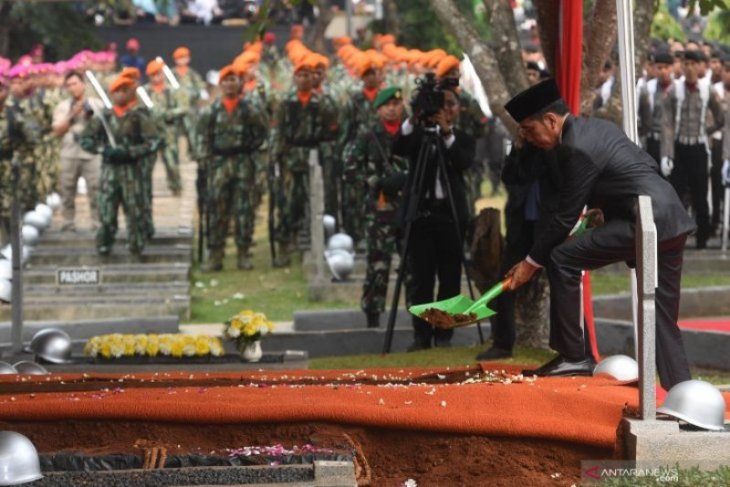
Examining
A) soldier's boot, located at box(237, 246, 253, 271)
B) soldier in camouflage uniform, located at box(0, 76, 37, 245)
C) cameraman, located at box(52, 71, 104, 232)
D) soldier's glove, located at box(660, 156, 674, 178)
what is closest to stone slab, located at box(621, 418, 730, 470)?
soldier's glove, located at box(660, 156, 674, 178)

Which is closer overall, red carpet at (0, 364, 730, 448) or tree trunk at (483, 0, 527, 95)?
red carpet at (0, 364, 730, 448)

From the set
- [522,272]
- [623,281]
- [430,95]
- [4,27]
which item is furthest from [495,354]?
[4,27]

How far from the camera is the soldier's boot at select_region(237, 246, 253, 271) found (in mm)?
23953

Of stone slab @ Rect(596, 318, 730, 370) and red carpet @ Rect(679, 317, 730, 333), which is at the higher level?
stone slab @ Rect(596, 318, 730, 370)

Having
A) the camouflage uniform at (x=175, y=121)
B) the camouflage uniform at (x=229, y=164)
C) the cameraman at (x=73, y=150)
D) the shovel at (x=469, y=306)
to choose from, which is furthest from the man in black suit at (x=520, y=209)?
the camouflage uniform at (x=175, y=121)

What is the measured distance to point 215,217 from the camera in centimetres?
2366

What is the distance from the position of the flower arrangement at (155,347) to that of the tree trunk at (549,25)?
120 inches

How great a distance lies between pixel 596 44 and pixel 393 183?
2.11 meters

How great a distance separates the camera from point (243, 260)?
24.0 m

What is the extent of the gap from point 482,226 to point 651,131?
29.1 feet

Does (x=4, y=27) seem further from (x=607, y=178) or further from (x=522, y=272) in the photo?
(x=607, y=178)

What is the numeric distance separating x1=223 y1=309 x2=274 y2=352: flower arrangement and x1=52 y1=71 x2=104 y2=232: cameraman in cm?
1049

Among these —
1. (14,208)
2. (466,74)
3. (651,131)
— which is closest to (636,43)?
(14,208)

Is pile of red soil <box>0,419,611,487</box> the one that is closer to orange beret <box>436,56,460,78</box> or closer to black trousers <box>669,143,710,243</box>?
orange beret <box>436,56,460,78</box>
